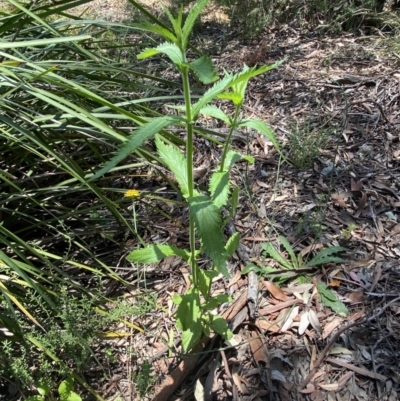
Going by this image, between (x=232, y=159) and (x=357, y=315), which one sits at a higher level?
(x=232, y=159)

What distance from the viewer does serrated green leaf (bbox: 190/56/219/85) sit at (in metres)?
1.01

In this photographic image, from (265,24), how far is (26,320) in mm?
2828

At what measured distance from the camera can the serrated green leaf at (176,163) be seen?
52.5 inches

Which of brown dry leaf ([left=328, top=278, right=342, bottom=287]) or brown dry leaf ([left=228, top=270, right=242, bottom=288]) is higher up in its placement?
brown dry leaf ([left=228, top=270, right=242, bottom=288])

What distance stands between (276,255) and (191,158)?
0.79 meters

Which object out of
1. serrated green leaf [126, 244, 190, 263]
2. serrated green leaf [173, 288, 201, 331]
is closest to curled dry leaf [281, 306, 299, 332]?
serrated green leaf [173, 288, 201, 331]

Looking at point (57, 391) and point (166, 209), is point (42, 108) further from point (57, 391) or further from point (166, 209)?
point (57, 391)

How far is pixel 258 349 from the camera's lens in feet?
5.26

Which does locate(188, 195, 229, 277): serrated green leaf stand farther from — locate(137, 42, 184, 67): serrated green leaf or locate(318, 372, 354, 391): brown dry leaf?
locate(318, 372, 354, 391): brown dry leaf

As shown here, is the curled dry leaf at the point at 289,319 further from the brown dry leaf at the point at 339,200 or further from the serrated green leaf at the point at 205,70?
the serrated green leaf at the point at 205,70

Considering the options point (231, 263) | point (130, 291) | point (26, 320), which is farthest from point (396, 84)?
point (26, 320)

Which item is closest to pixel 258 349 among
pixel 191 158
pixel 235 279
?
pixel 235 279

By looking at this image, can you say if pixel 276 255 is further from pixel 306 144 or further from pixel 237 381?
pixel 306 144

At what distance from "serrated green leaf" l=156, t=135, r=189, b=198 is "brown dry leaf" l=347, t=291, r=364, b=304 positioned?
0.84 metres
